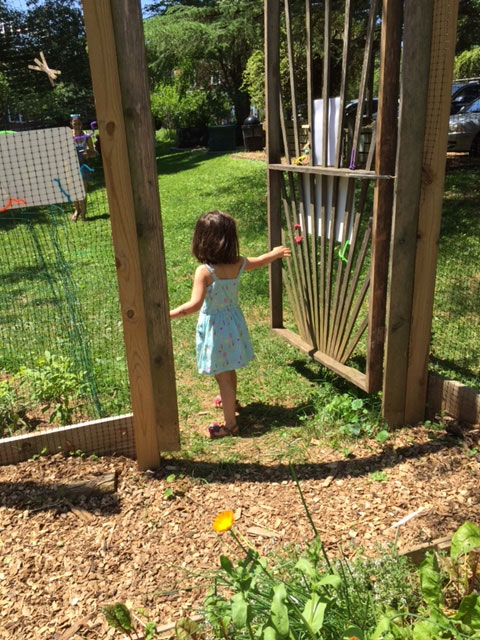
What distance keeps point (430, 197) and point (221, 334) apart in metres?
1.52

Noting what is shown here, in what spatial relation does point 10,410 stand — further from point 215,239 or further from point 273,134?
point 273,134

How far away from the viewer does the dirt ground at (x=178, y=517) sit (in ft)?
7.44

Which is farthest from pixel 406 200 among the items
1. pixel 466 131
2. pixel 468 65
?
pixel 468 65

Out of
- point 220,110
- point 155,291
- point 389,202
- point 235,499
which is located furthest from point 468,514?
point 220,110

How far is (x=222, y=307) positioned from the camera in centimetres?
365

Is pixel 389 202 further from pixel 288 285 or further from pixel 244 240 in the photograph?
pixel 244 240

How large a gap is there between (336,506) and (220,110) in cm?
2688

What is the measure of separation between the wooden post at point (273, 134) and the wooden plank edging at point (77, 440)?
1840mm

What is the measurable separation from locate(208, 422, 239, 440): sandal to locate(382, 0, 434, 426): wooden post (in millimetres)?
970

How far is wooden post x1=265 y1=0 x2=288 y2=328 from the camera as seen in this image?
Result: 3.78 m

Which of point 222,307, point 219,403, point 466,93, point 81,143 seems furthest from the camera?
point 466,93

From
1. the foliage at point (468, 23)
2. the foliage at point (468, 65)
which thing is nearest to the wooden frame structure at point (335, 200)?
the foliage at point (468, 23)

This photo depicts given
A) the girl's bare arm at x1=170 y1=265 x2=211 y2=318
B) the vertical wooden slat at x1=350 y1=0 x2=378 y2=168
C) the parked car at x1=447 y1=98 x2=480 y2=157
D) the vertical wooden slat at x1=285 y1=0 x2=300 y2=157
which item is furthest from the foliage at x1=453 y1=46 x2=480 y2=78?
the girl's bare arm at x1=170 y1=265 x2=211 y2=318

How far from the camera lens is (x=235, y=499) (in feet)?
9.38
